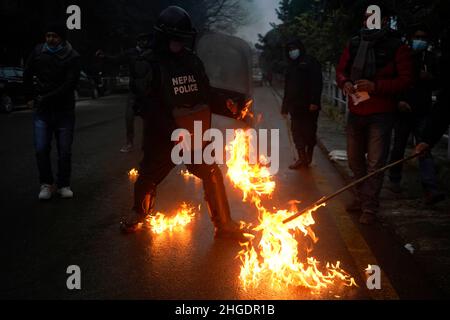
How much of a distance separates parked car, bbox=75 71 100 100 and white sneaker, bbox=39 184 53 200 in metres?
24.2

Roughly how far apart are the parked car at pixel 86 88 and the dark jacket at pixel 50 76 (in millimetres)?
24141

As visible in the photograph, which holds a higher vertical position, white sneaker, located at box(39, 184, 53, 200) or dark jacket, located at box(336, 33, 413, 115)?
dark jacket, located at box(336, 33, 413, 115)

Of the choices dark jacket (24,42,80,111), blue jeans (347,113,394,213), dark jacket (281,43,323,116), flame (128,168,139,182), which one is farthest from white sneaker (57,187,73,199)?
dark jacket (281,43,323,116)

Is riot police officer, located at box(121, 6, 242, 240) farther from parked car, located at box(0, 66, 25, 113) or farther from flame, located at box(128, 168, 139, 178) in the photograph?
parked car, located at box(0, 66, 25, 113)

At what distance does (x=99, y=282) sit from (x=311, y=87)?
522cm

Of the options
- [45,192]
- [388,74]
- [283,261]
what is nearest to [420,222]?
[388,74]

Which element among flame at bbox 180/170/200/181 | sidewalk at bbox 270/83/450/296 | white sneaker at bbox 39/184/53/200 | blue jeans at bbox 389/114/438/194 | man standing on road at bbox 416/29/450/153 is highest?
man standing on road at bbox 416/29/450/153

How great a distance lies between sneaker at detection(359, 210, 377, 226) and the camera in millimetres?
5270

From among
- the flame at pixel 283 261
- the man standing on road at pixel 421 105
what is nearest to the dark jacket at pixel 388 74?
the man standing on road at pixel 421 105

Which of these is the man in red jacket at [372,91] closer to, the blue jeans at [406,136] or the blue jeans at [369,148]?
the blue jeans at [369,148]

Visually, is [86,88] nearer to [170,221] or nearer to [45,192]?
[45,192]

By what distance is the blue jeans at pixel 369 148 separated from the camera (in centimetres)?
524

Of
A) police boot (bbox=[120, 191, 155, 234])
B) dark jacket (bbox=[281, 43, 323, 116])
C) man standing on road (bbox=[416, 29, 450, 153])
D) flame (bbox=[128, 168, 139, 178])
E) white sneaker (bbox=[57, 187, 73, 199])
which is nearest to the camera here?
man standing on road (bbox=[416, 29, 450, 153])

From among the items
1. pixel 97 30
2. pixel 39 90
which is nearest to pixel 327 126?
pixel 39 90
